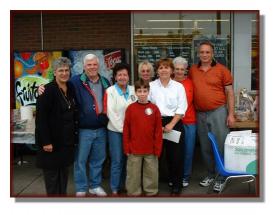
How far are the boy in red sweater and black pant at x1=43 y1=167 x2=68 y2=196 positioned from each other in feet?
2.23

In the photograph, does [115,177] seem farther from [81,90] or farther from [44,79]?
[44,79]

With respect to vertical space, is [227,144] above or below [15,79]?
below

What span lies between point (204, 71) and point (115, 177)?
5.14 ft

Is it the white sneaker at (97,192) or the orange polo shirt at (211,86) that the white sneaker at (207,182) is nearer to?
the orange polo shirt at (211,86)

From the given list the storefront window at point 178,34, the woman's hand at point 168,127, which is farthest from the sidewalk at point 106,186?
the storefront window at point 178,34

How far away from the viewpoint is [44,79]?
23.4 feet

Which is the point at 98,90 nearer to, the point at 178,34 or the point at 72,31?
the point at 178,34

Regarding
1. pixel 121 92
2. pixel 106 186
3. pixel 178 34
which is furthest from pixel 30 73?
pixel 121 92

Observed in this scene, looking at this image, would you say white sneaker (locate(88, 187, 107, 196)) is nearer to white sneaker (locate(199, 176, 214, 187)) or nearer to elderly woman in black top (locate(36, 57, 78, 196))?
elderly woman in black top (locate(36, 57, 78, 196))

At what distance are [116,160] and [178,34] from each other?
3.07 metres

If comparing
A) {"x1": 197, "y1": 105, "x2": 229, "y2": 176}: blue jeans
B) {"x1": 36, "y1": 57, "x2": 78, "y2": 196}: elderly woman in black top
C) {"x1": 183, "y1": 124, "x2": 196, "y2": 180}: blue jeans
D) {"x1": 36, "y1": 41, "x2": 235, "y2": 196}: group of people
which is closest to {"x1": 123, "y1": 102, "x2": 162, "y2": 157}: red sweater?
{"x1": 36, "y1": 41, "x2": 235, "y2": 196}: group of people

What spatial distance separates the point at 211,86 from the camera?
16.6 ft
